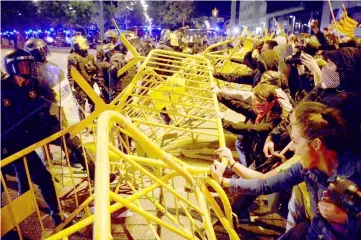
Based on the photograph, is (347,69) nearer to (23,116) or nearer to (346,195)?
(346,195)

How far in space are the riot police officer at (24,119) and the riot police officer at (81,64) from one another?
12.0 ft

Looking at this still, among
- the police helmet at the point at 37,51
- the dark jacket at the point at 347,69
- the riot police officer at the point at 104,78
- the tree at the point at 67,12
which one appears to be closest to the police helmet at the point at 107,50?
the riot police officer at the point at 104,78

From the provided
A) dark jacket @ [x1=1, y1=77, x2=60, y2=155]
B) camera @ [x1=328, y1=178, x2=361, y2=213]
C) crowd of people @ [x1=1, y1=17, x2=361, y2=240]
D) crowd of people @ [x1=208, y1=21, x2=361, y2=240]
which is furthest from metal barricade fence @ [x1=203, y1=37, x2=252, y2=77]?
camera @ [x1=328, y1=178, x2=361, y2=213]

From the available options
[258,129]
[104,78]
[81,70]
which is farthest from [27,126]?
[104,78]

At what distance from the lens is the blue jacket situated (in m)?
1.82

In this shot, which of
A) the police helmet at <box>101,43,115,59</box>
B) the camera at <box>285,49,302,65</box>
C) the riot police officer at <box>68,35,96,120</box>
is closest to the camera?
the camera at <box>285,49,302,65</box>

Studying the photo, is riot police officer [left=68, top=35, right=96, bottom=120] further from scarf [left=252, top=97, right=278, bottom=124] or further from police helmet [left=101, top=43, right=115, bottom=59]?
scarf [left=252, top=97, right=278, bottom=124]

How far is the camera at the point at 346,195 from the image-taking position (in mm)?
1619

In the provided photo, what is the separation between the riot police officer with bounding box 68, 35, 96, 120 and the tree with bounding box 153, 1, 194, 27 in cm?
4239

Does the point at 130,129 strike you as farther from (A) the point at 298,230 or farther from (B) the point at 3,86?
(B) the point at 3,86

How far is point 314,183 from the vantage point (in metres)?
2.12

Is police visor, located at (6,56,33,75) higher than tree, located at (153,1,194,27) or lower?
lower

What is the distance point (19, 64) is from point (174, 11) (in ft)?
160

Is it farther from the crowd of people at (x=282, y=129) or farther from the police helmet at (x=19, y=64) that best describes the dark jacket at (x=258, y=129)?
the police helmet at (x=19, y=64)
